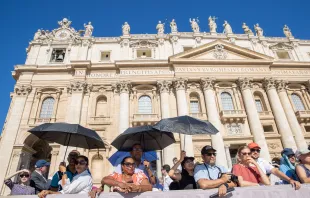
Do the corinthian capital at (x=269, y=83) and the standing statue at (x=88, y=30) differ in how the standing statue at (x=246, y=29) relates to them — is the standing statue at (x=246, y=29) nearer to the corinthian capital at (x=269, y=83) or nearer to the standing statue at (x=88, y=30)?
the corinthian capital at (x=269, y=83)

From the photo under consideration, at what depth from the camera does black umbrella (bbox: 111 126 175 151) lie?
673cm

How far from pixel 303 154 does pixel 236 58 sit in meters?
20.4

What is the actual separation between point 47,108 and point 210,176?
20.6 metres

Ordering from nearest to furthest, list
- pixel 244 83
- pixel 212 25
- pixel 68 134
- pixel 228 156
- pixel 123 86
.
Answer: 1. pixel 68 134
2. pixel 228 156
3. pixel 123 86
4. pixel 244 83
5. pixel 212 25

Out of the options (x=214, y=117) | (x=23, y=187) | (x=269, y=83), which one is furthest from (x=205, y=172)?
(x=269, y=83)

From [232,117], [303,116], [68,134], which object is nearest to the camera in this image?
[68,134]

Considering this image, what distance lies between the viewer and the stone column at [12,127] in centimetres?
1677

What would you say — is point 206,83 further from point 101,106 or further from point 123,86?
point 101,106

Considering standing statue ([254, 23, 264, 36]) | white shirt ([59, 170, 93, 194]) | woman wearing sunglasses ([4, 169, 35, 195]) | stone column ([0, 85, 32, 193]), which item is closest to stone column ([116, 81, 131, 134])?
stone column ([0, 85, 32, 193])

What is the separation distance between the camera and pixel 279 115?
65.0 ft

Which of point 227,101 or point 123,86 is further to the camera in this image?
point 227,101

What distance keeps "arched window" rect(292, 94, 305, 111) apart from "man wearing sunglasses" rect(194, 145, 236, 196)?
2203cm

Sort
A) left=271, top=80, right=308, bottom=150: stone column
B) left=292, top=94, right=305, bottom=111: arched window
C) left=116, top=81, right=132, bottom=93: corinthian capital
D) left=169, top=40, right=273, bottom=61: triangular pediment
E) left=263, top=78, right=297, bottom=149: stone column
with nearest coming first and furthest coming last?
left=263, top=78, right=297, bottom=149: stone column < left=271, top=80, right=308, bottom=150: stone column < left=116, top=81, right=132, bottom=93: corinthian capital < left=292, top=94, right=305, bottom=111: arched window < left=169, top=40, right=273, bottom=61: triangular pediment

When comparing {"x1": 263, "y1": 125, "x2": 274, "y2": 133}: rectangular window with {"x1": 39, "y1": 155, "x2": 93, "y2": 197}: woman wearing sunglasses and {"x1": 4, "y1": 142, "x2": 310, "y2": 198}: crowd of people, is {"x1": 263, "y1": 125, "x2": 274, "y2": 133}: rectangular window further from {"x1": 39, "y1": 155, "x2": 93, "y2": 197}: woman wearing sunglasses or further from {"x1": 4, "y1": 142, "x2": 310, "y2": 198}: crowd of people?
{"x1": 39, "y1": 155, "x2": 93, "y2": 197}: woman wearing sunglasses
